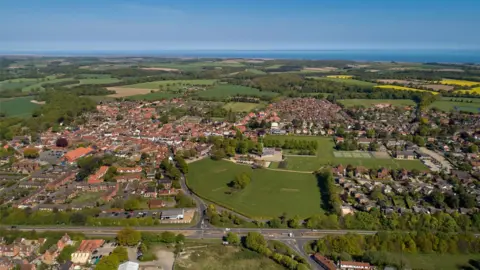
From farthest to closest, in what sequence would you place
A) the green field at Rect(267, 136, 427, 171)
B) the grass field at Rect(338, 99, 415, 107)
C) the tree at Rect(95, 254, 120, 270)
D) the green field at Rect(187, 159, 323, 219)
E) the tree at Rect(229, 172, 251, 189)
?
1. the grass field at Rect(338, 99, 415, 107)
2. the green field at Rect(267, 136, 427, 171)
3. the tree at Rect(229, 172, 251, 189)
4. the green field at Rect(187, 159, 323, 219)
5. the tree at Rect(95, 254, 120, 270)

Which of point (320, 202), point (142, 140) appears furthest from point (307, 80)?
point (320, 202)

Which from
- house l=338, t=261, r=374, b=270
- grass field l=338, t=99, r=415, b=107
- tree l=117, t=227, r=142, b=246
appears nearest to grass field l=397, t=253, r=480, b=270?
house l=338, t=261, r=374, b=270

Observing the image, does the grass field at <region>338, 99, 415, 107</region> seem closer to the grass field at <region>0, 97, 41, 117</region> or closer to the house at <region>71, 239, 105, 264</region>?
the house at <region>71, 239, 105, 264</region>

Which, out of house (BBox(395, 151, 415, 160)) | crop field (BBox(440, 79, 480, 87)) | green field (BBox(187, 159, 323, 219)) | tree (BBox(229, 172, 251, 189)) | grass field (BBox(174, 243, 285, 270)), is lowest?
grass field (BBox(174, 243, 285, 270))

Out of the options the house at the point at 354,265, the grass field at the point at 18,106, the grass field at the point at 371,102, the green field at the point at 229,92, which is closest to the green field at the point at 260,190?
the house at the point at 354,265

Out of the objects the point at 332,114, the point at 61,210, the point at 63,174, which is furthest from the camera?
the point at 332,114

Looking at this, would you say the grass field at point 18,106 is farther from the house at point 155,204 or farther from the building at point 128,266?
the building at point 128,266

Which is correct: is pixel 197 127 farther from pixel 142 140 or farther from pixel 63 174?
pixel 63 174

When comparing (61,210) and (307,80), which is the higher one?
(307,80)
